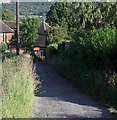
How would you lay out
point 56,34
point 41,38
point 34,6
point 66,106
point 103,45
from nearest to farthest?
point 66,106, point 34,6, point 103,45, point 56,34, point 41,38

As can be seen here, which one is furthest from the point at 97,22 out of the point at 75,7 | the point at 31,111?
the point at 31,111

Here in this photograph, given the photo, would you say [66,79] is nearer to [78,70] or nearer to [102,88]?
[78,70]

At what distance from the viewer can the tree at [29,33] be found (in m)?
59.2

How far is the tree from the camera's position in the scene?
5920cm

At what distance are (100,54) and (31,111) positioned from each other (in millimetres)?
7424

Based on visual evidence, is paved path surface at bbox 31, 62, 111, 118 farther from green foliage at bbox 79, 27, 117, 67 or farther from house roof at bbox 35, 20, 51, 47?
house roof at bbox 35, 20, 51, 47

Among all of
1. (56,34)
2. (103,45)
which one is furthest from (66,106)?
(56,34)

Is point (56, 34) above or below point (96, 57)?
below

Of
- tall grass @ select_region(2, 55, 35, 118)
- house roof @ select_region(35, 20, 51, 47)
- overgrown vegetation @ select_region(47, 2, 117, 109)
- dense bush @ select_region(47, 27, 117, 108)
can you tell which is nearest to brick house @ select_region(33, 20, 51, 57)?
house roof @ select_region(35, 20, 51, 47)

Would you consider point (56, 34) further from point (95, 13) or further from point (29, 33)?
point (95, 13)

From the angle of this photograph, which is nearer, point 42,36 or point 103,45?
point 103,45

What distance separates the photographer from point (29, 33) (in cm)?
5831

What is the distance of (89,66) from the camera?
62.8 feet

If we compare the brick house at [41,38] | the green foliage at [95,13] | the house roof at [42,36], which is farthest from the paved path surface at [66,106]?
the house roof at [42,36]
